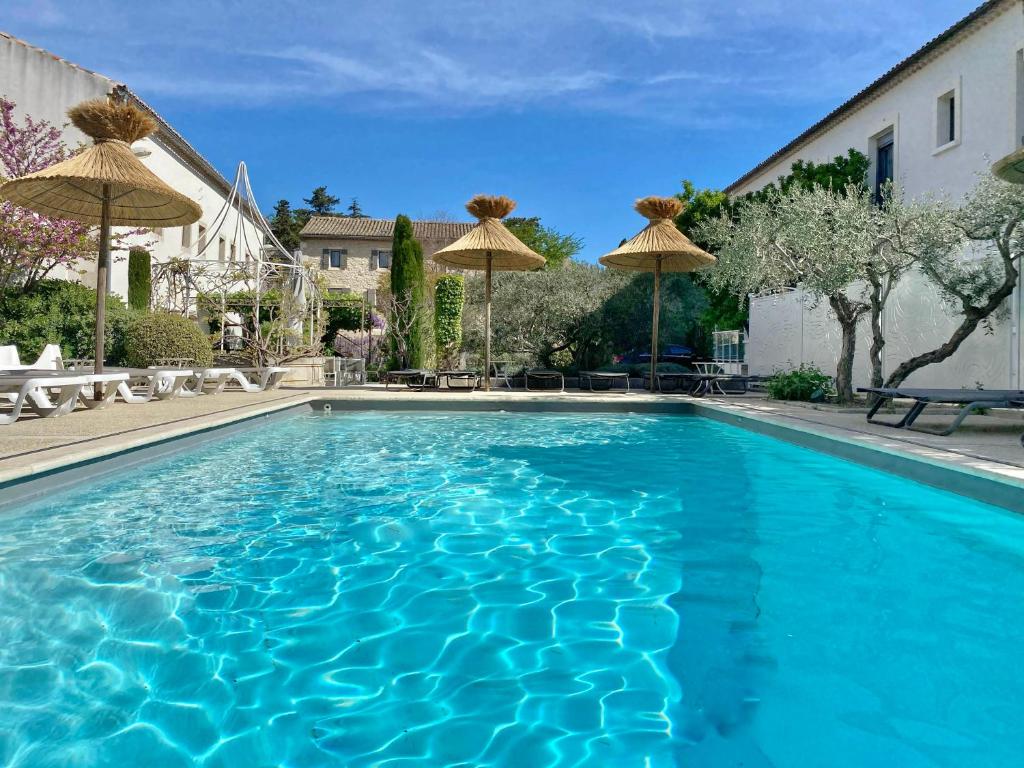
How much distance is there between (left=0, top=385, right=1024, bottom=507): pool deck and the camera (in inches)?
205

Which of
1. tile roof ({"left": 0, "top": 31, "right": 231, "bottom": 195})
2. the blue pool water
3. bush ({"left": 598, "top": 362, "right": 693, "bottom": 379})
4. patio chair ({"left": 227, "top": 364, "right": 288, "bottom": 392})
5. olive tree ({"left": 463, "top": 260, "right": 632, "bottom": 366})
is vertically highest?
tile roof ({"left": 0, "top": 31, "right": 231, "bottom": 195})

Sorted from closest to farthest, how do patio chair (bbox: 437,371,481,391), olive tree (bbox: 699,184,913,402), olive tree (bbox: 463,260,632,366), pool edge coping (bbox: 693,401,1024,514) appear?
pool edge coping (bbox: 693,401,1024,514), olive tree (bbox: 699,184,913,402), patio chair (bbox: 437,371,481,391), olive tree (bbox: 463,260,632,366)

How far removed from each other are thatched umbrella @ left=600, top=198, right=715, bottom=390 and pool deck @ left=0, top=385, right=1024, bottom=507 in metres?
2.65

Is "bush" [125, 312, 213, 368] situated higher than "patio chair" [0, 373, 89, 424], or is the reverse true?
"bush" [125, 312, 213, 368]

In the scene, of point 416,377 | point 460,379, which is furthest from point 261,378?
point 460,379

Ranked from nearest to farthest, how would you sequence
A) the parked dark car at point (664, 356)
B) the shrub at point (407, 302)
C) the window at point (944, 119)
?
1. the window at point (944, 119)
2. the shrub at point (407, 302)
3. the parked dark car at point (664, 356)

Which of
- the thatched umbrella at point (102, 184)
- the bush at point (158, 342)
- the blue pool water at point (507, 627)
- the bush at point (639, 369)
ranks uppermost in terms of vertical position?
the thatched umbrella at point (102, 184)

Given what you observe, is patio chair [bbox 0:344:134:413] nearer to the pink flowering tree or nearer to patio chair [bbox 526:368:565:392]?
the pink flowering tree

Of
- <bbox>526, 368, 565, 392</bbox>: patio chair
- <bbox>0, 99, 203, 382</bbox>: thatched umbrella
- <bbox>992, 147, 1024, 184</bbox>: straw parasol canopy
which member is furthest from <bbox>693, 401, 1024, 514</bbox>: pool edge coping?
<bbox>0, 99, 203, 382</bbox>: thatched umbrella

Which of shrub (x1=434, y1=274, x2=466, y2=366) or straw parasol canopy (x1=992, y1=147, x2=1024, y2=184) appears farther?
shrub (x1=434, y1=274, x2=466, y2=366)

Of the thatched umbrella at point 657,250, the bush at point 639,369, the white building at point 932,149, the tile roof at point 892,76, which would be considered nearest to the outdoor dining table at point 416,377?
the thatched umbrella at point 657,250

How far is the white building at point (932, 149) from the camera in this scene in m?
10.6

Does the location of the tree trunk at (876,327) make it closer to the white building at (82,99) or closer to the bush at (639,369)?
the bush at (639,369)

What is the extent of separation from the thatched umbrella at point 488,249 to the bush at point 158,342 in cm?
552
